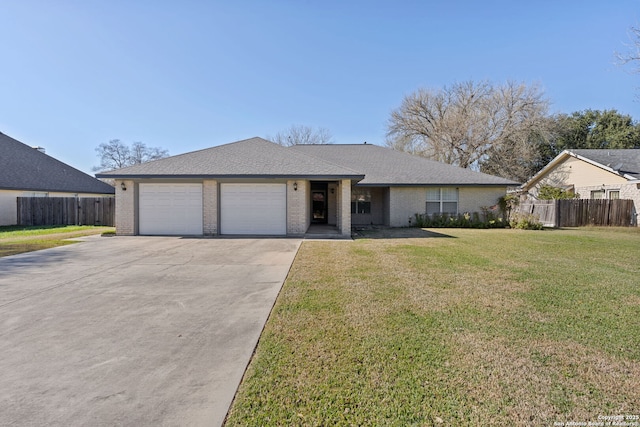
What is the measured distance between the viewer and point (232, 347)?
3277mm

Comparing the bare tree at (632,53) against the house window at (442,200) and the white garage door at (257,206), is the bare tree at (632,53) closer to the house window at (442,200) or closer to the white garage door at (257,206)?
the house window at (442,200)

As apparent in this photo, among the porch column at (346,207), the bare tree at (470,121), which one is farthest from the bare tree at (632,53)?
the bare tree at (470,121)

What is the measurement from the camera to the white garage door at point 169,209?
42.5 feet

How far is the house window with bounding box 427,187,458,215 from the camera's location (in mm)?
17375

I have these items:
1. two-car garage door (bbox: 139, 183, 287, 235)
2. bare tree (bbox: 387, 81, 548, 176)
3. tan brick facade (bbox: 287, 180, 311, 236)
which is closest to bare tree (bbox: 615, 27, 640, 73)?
tan brick facade (bbox: 287, 180, 311, 236)

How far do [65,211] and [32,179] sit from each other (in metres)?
4.10

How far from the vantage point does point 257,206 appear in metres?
12.9

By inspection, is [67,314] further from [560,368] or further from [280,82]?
[280,82]

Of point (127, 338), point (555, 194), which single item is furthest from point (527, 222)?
point (127, 338)

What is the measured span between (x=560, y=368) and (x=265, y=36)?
1432cm

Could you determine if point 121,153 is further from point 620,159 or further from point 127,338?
point 620,159

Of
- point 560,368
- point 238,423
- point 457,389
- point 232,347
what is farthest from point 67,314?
point 560,368

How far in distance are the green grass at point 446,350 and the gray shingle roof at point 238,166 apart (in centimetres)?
664

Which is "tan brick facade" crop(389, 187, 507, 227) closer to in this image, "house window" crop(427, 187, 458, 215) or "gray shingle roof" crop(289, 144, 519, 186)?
"house window" crop(427, 187, 458, 215)
